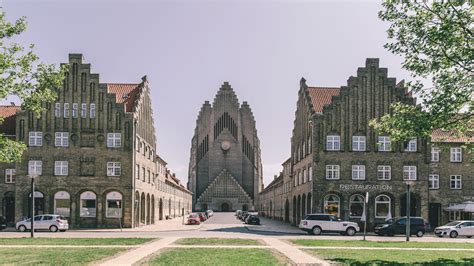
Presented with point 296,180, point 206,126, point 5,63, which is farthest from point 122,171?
point 206,126

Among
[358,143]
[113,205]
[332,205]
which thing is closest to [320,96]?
[358,143]

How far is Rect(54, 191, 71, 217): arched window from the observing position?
54375mm

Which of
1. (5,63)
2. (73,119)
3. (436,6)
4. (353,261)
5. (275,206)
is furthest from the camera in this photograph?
(275,206)

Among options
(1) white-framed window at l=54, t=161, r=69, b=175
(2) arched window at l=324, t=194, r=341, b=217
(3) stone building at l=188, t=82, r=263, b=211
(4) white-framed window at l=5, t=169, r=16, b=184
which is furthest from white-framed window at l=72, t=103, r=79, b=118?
(3) stone building at l=188, t=82, r=263, b=211

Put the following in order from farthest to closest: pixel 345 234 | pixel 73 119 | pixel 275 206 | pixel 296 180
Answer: pixel 275 206 < pixel 296 180 < pixel 73 119 < pixel 345 234

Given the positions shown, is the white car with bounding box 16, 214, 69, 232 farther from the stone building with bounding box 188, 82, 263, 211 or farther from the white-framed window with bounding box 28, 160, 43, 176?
the stone building with bounding box 188, 82, 263, 211

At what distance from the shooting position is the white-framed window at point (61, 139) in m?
55.2

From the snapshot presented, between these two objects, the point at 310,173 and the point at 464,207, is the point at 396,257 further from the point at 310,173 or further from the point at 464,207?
the point at 464,207

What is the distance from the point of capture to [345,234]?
46.5 m

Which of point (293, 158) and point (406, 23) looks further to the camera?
point (293, 158)

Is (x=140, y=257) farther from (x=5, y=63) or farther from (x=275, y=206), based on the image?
(x=275, y=206)

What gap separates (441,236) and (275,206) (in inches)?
1821

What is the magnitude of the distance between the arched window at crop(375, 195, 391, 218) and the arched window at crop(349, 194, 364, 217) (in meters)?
1.41

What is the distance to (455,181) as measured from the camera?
56625mm
